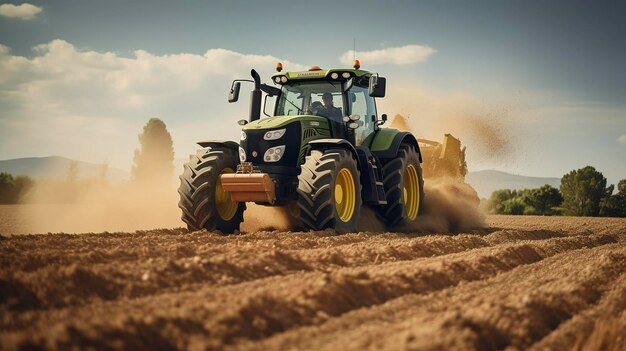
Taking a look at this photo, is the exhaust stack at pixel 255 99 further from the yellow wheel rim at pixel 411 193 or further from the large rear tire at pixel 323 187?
the yellow wheel rim at pixel 411 193

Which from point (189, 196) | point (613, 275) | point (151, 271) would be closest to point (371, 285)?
point (151, 271)

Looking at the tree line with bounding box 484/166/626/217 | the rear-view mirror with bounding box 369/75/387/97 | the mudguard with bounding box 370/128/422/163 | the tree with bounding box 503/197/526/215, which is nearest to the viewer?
the rear-view mirror with bounding box 369/75/387/97

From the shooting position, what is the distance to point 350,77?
1102 centimetres

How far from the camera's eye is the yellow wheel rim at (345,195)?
10.2 metres

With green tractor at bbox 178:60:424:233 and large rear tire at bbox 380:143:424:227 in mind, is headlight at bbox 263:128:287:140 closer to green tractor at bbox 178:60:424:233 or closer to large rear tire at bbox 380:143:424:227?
green tractor at bbox 178:60:424:233

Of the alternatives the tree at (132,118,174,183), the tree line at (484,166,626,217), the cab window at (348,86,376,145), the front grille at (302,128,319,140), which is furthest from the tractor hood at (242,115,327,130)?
the tree at (132,118,174,183)

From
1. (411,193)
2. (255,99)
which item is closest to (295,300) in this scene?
(255,99)

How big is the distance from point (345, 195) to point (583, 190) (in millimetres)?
26934

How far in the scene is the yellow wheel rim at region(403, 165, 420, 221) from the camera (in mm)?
13047

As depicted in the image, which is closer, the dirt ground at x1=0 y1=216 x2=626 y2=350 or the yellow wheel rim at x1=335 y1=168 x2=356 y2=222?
the dirt ground at x1=0 y1=216 x2=626 y2=350

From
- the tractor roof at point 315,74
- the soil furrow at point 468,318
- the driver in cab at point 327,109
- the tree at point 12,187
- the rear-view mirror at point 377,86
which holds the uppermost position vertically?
the tractor roof at point 315,74

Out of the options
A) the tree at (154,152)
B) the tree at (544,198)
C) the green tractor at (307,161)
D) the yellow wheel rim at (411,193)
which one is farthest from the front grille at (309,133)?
the tree at (154,152)

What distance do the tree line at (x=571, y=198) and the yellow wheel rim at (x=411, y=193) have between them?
820 inches

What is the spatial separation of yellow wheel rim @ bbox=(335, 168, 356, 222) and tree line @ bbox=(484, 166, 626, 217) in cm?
2392
